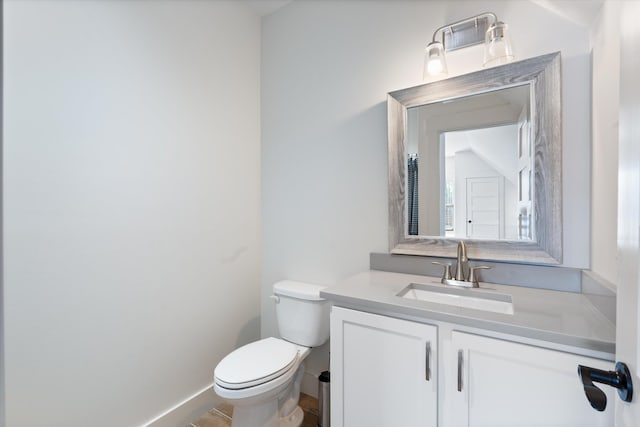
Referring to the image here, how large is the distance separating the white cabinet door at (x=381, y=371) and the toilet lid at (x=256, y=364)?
0.32m

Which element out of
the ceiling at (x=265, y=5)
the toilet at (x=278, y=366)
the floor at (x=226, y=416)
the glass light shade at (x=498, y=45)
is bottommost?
the floor at (x=226, y=416)

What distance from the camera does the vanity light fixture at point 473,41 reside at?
1.24 metres

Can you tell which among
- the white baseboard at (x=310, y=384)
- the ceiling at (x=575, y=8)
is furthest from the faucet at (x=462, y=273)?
the white baseboard at (x=310, y=384)

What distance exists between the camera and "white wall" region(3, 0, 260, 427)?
43.6 inches

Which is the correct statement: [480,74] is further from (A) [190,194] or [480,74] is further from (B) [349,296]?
(A) [190,194]

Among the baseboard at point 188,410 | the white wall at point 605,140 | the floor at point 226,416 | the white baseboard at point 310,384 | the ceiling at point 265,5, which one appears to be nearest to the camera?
the white wall at point 605,140

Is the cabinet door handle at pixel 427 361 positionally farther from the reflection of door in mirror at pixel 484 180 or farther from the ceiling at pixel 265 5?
the ceiling at pixel 265 5

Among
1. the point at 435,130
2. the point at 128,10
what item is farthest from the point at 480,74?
the point at 128,10

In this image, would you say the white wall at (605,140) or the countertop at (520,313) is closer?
the countertop at (520,313)

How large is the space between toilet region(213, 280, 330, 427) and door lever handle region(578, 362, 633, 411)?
44.5 inches

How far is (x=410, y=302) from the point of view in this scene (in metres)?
1.03

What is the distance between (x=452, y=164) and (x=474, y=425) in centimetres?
106

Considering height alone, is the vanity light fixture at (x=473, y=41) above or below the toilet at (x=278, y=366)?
above

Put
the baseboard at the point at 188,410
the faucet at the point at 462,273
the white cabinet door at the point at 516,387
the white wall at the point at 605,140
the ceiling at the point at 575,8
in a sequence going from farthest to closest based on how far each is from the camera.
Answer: the baseboard at the point at 188,410 < the faucet at the point at 462,273 < the ceiling at the point at 575,8 < the white wall at the point at 605,140 < the white cabinet door at the point at 516,387
